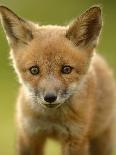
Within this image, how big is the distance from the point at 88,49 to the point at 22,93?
97 cm

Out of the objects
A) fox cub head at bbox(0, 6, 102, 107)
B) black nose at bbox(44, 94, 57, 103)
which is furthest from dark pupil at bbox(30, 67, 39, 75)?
black nose at bbox(44, 94, 57, 103)

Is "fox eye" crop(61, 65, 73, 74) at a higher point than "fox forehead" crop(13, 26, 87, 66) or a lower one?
lower

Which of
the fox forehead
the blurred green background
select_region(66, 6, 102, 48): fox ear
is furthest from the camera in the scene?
the blurred green background

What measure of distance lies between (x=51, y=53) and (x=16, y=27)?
623 mm

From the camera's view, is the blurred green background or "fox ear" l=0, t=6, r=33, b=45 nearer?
"fox ear" l=0, t=6, r=33, b=45

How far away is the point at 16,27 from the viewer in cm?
899

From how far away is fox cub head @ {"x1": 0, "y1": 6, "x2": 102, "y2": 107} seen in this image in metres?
8.48

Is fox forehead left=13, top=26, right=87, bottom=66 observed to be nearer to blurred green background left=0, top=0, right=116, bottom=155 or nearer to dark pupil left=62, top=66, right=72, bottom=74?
dark pupil left=62, top=66, right=72, bottom=74

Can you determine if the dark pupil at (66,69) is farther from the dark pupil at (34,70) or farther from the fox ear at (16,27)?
the fox ear at (16,27)

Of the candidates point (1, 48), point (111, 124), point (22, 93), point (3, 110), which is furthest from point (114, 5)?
point (22, 93)

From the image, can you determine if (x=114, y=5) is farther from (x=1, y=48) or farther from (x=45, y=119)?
(x=45, y=119)

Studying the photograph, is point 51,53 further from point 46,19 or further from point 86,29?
point 46,19

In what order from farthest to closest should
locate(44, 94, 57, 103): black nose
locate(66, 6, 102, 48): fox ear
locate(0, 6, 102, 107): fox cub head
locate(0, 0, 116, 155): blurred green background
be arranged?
locate(0, 0, 116, 155): blurred green background
locate(66, 6, 102, 48): fox ear
locate(0, 6, 102, 107): fox cub head
locate(44, 94, 57, 103): black nose

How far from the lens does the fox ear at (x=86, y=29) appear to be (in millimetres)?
8836
